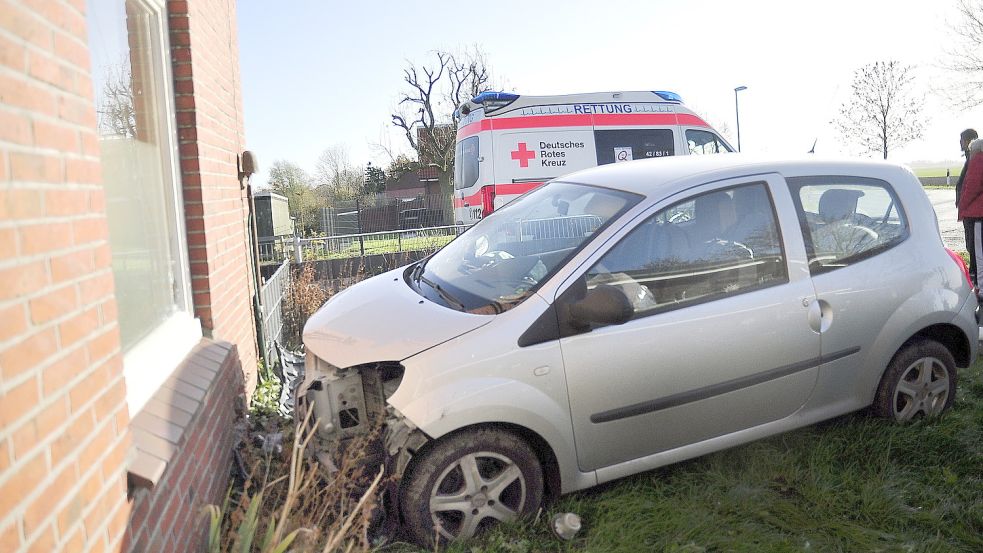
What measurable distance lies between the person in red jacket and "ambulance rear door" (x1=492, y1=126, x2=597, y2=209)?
18.4ft

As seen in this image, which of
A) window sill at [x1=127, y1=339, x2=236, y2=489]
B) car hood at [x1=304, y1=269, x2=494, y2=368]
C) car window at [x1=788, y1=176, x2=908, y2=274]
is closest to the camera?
window sill at [x1=127, y1=339, x2=236, y2=489]

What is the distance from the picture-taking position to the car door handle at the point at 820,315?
11.8 ft

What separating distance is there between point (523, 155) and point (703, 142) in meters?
3.53

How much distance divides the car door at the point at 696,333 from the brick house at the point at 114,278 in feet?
5.70

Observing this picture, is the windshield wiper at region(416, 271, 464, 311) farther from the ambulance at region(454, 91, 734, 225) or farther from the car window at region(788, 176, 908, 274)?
the ambulance at region(454, 91, 734, 225)

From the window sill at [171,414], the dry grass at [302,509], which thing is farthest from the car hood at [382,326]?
the window sill at [171,414]

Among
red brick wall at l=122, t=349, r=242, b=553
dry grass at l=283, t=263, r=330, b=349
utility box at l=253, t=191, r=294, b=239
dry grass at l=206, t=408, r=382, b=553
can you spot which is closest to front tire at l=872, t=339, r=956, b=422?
dry grass at l=206, t=408, r=382, b=553

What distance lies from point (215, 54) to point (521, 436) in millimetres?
3232

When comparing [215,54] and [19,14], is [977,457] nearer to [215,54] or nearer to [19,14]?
[19,14]

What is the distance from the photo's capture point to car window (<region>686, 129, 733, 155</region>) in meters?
12.4

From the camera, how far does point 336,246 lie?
12516 mm

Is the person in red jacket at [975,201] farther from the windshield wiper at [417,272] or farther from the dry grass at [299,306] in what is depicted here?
the dry grass at [299,306]

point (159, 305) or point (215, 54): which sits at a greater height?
point (215, 54)

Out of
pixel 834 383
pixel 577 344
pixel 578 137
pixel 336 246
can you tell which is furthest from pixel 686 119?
pixel 577 344
